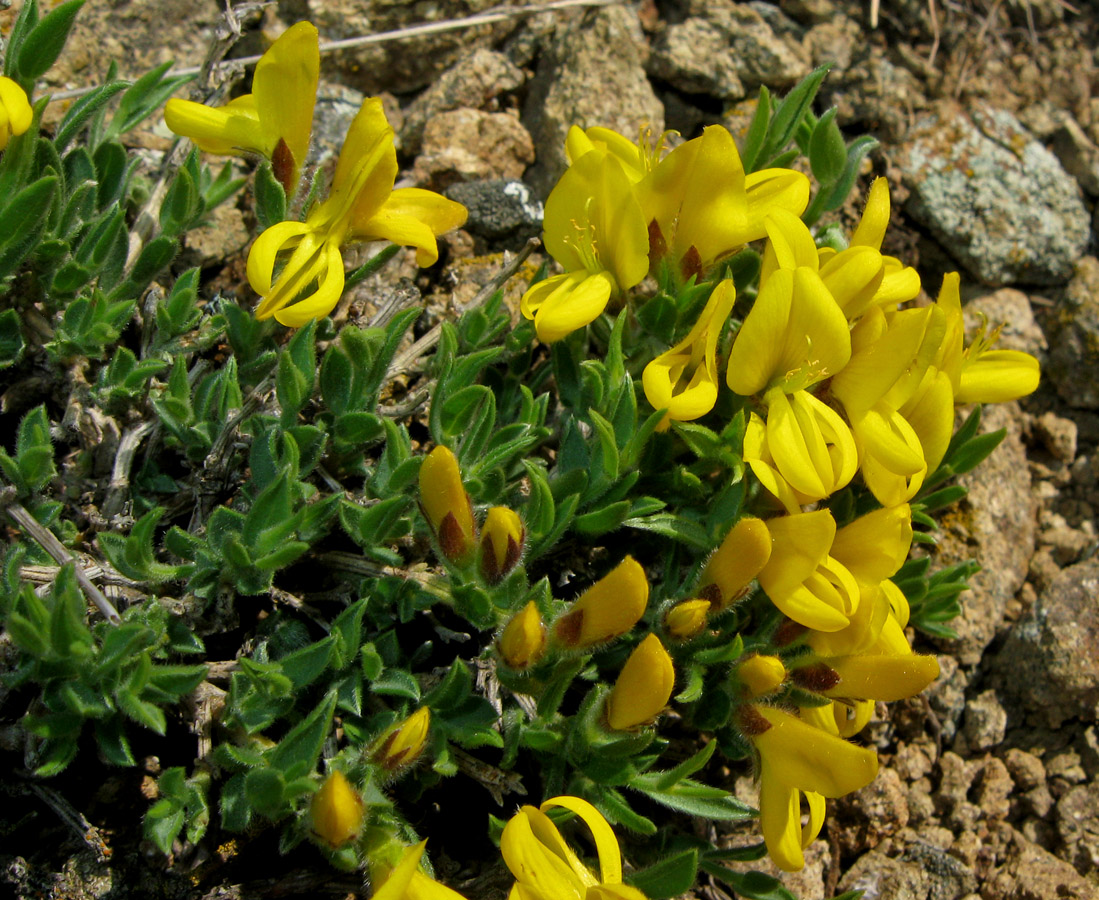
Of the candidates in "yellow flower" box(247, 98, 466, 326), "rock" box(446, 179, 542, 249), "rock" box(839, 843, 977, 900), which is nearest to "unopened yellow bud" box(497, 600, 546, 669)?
"yellow flower" box(247, 98, 466, 326)

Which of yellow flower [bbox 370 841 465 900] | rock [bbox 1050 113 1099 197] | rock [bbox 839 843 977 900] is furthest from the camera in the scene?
rock [bbox 1050 113 1099 197]

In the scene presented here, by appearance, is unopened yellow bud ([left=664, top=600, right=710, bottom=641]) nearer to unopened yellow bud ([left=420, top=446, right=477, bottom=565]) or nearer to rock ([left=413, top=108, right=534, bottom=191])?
unopened yellow bud ([left=420, top=446, right=477, bottom=565])

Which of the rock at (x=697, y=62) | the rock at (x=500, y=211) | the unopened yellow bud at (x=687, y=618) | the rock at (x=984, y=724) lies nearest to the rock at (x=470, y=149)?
the rock at (x=500, y=211)

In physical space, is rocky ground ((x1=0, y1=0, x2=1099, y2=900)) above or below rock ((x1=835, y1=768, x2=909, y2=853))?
above

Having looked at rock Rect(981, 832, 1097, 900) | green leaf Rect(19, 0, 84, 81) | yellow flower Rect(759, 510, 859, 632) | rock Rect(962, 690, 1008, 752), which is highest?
green leaf Rect(19, 0, 84, 81)

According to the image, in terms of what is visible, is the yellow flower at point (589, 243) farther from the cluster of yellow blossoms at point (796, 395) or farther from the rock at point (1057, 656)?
the rock at point (1057, 656)

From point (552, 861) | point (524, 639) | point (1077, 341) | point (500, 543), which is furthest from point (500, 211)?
point (1077, 341)

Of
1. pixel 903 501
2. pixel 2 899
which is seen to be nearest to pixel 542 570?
pixel 903 501
